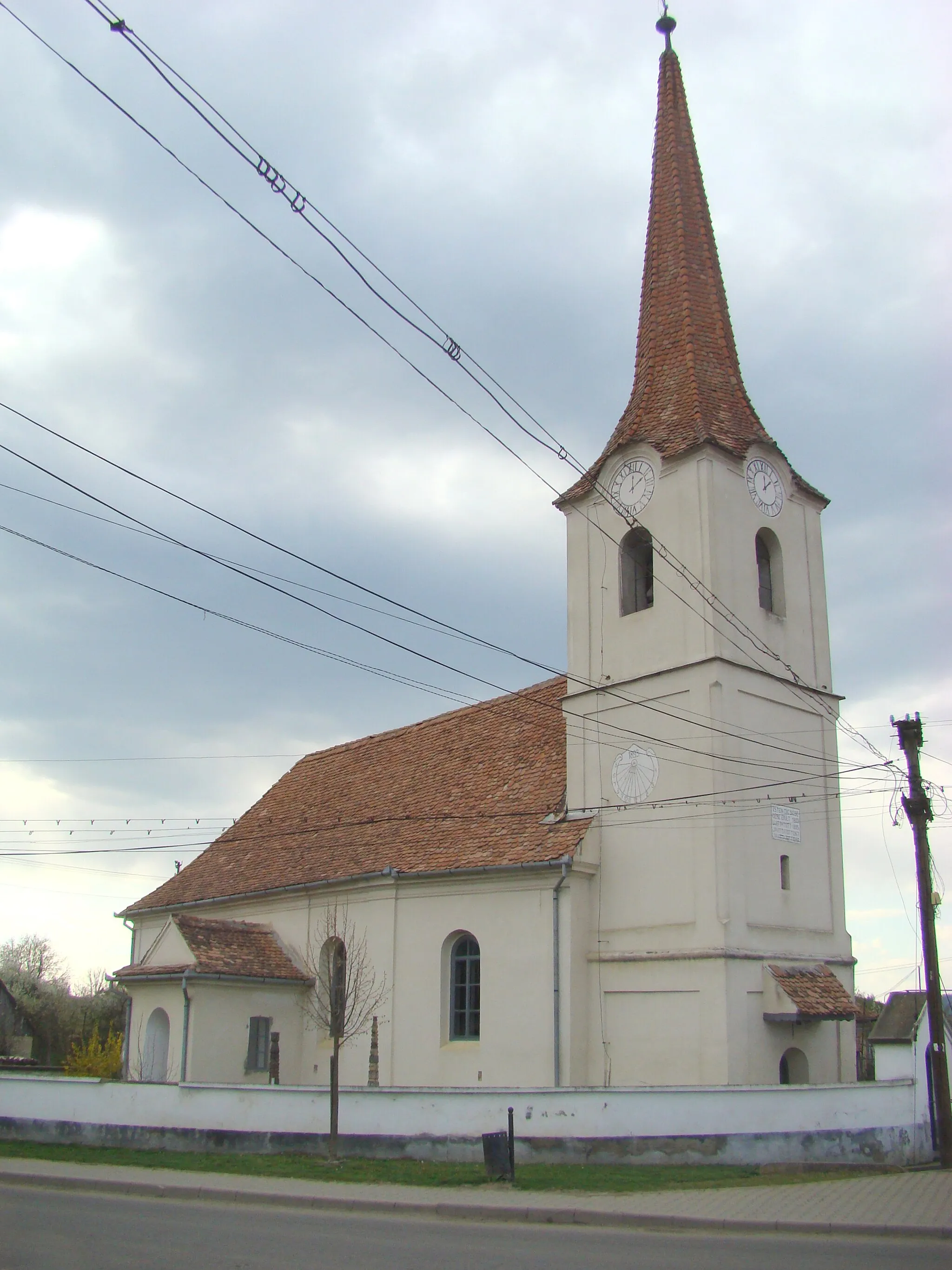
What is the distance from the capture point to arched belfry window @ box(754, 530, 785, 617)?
2458 centimetres

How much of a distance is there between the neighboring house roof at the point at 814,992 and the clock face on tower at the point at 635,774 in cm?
396

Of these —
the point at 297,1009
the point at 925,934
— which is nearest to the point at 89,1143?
the point at 297,1009

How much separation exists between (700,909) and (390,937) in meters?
7.20

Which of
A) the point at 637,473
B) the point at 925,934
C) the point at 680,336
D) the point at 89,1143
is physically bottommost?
the point at 89,1143

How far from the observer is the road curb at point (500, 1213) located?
13.1m

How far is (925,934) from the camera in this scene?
20641 mm

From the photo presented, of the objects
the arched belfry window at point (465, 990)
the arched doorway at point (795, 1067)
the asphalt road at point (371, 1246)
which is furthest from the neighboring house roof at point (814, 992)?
the asphalt road at point (371, 1246)

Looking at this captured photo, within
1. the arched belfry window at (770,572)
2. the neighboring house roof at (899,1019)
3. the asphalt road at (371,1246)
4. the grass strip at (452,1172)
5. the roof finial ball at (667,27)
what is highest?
the roof finial ball at (667,27)

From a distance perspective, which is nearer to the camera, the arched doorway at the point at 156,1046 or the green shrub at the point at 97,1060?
the arched doorway at the point at 156,1046

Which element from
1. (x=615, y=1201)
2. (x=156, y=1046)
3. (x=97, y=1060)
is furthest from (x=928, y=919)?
(x=97, y=1060)

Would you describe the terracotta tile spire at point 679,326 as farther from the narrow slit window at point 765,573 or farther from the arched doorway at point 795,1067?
the arched doorway at point 795,1067

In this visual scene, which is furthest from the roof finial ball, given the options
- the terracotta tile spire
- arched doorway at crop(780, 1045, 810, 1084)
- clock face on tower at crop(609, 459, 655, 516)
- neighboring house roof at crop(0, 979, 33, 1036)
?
neighboring house roof at crop(0, 979, 33, 1036)

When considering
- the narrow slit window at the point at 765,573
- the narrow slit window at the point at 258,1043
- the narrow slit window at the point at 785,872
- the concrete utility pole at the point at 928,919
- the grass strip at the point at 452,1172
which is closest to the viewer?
the grass strip at the point at 452,1172

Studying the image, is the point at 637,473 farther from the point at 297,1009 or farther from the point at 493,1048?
the point at 297,1009
